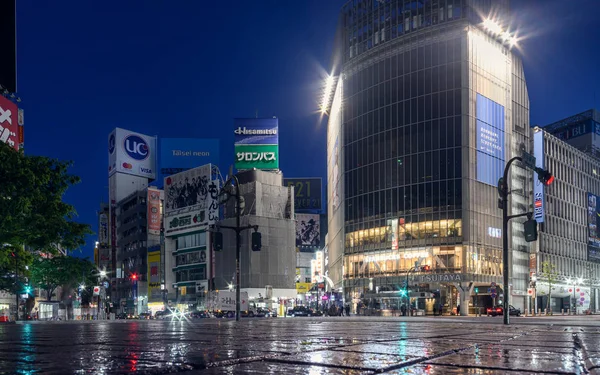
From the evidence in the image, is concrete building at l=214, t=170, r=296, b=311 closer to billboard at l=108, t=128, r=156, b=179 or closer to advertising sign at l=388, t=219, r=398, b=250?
advertising sign at l=388, t=219, r=398, b=250

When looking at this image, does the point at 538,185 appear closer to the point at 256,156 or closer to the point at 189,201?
the point at 256,156

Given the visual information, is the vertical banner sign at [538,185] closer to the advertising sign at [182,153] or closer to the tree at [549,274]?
the tree at [549,274]

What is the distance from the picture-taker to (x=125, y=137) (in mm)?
139000

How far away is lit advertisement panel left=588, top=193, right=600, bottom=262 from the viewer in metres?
116

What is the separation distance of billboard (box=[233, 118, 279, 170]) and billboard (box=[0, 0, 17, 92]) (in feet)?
251

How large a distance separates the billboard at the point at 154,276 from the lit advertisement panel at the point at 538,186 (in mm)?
67165

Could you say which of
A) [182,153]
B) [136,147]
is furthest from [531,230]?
[136,147]

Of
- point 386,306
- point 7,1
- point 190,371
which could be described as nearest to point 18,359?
point 190,371

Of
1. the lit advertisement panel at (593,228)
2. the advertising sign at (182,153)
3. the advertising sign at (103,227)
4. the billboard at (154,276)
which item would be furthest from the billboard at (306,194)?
the lit advertisement panel at (593,228)

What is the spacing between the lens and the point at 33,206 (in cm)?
2800

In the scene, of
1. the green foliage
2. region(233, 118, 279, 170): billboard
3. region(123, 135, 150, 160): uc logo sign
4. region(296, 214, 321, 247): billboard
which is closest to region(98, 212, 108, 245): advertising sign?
region(123, 135, 150, 160): uc logo sign

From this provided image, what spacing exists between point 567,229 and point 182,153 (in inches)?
3020

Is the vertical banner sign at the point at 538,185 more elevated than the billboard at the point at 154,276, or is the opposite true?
the vertical banner sign at the point at 538,185

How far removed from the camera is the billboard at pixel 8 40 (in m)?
40.3
